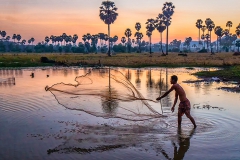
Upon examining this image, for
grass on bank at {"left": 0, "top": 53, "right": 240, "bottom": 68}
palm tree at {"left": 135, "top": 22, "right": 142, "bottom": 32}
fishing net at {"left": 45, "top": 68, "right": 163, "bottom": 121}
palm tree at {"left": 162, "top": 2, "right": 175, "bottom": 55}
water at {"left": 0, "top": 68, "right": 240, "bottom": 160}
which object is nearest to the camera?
water at {"left": 0, "top": 68, "right": 240, "bottom": 160}

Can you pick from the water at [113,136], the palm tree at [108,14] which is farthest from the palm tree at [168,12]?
the water at [113,136]

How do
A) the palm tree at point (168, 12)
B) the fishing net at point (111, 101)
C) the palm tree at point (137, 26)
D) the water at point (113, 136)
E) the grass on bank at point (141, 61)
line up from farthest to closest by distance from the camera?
the palm tree at point (137, 26)
the palm tree at point (168, 12)
the grass on bank at point (141, 61)
the fishing net at point (111, 101)
the water at point (113, 136)

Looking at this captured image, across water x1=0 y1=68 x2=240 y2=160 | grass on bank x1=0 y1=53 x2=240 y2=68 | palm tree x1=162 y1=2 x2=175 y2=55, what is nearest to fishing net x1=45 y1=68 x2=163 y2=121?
water x1=0 y1=68 x2=240 y2=160

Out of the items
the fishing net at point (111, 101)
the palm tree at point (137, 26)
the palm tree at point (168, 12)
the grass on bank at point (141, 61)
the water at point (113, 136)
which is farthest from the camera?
the palm tree at point (137, 26)

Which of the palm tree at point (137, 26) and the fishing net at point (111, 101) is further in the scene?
the palm tree at point (137, 26)

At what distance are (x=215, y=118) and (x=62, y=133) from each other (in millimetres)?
5488

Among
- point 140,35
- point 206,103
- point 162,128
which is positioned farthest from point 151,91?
point 140,35

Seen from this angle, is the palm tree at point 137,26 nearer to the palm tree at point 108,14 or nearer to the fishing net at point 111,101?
the palm tree at point 108,14

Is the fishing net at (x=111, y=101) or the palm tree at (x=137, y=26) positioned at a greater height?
the palm tree at (x=137, y=26)

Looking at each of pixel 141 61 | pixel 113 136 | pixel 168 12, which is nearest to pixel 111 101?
pixel 113 136

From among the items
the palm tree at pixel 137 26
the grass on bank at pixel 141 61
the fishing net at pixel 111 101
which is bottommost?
the fishing net at pixel 111 101

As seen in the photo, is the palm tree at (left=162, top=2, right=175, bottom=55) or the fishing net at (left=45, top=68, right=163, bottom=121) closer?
the fishing net at (left=45, top=68, right=163, bottom=121)

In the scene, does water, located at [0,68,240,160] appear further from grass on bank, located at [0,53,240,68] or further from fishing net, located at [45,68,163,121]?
grass on bank, located at [0,53,240,68]

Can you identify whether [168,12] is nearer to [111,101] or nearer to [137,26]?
[137,26]
